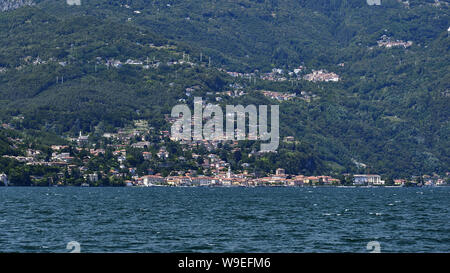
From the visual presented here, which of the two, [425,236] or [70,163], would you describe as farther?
[70,163]

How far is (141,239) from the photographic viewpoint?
39.8 metres

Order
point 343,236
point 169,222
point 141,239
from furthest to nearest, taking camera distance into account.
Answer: point 169,222 < point 343,236 < point 141,239
